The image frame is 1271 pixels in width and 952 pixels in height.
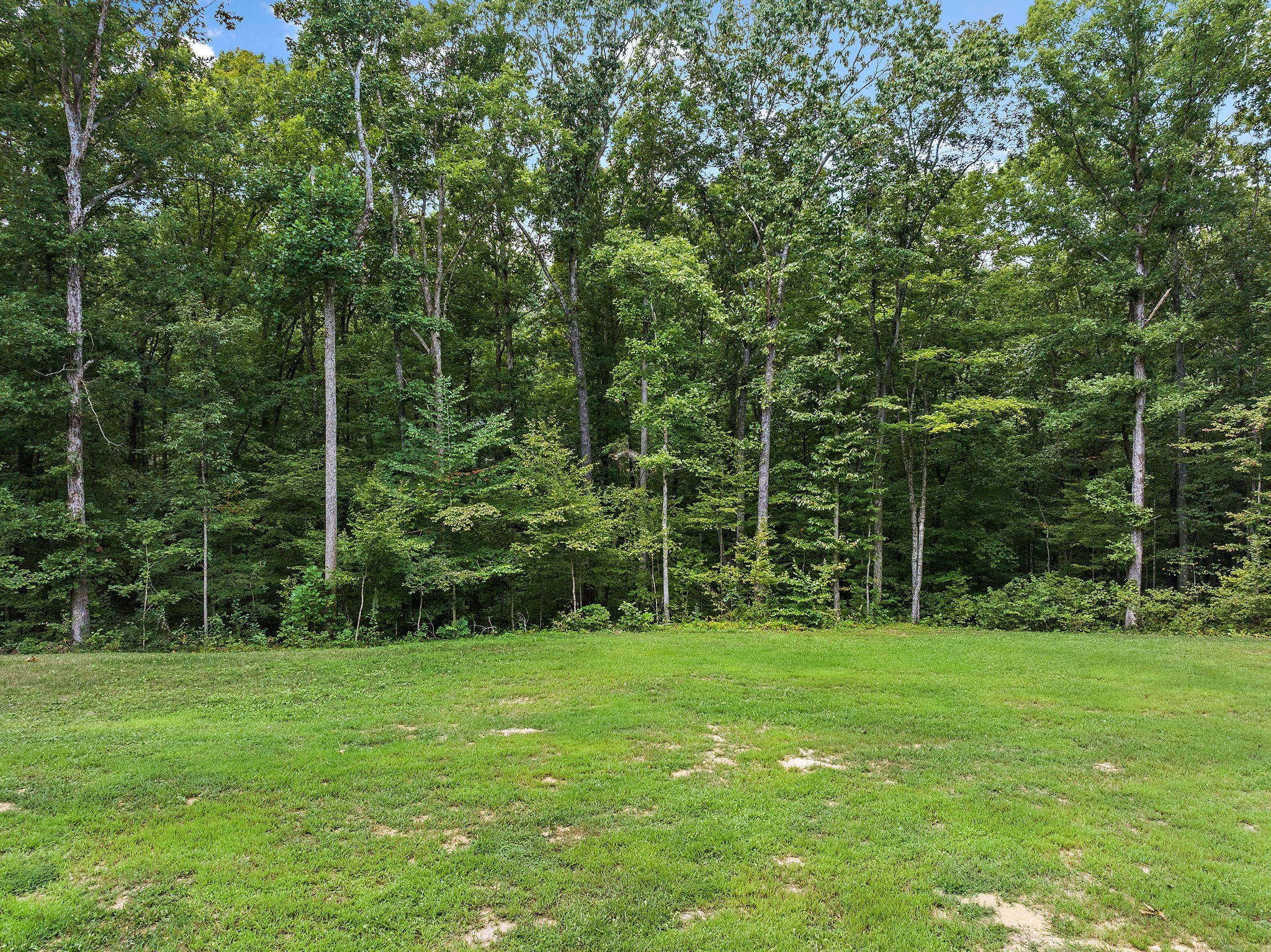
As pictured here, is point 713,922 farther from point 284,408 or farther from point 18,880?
point 284,408

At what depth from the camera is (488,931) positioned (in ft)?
9.75

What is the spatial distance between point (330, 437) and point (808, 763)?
11902mm

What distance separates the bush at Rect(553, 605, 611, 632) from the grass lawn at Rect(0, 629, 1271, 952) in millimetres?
4442

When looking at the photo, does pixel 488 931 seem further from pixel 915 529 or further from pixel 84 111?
pixel 84 111

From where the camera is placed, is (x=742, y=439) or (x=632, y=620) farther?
(x=742, y=439)

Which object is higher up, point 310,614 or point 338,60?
point 338,60

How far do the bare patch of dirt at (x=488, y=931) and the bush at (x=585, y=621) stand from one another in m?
9.33

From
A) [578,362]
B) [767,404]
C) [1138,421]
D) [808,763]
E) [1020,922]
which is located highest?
[578,362]

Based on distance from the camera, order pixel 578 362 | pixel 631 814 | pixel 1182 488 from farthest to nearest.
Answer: pixel 578 362, pixel 1182 488, pixel 631 814

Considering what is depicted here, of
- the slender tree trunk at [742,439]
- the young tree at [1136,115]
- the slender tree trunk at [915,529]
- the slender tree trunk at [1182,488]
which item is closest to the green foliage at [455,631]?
the slender tree trunk at [742,439]

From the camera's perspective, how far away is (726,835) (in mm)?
3902

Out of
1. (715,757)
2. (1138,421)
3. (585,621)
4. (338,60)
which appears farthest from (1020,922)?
(338,60)

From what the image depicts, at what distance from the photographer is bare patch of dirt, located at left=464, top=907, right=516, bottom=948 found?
9.46 ft

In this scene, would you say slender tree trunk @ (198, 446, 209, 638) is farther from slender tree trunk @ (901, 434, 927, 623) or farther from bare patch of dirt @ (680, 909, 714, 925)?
slender tree trunk @ (901, 434, 927, 623)
